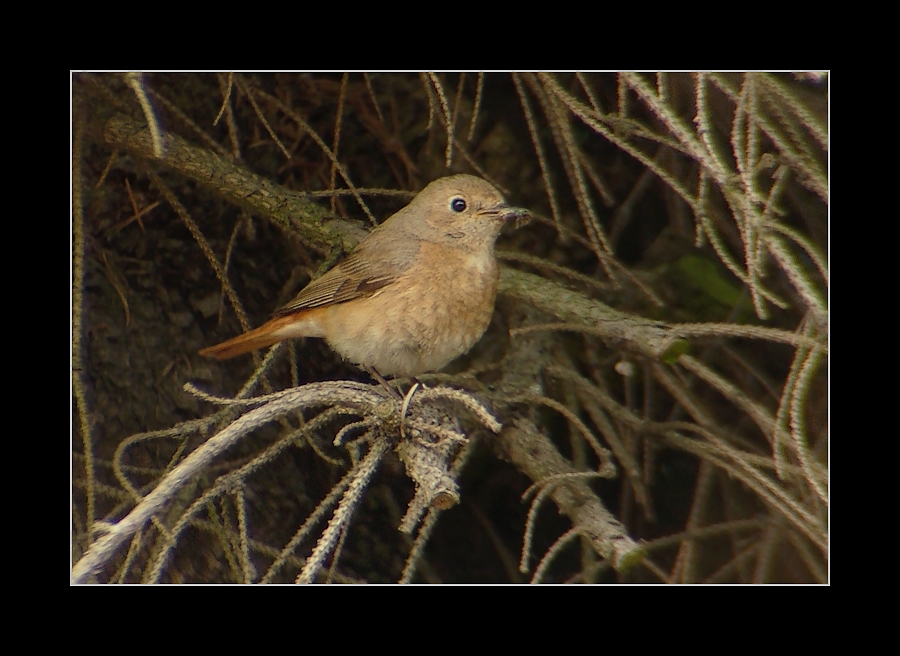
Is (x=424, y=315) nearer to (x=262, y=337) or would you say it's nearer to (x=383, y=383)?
(x=383, y=383)

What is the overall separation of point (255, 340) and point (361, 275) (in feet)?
1.65

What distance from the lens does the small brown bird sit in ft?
11.2

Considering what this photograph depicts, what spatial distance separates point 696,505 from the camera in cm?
393

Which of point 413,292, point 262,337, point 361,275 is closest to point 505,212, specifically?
point 413,292

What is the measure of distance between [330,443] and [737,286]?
6.04 feet

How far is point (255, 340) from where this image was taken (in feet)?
12.0

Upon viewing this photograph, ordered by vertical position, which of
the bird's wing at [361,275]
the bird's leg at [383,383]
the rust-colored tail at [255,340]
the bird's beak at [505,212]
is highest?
the bird's beak at [505,212]

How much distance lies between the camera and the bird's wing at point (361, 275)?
3.51 m

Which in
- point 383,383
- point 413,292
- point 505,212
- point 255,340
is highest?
point 505,212

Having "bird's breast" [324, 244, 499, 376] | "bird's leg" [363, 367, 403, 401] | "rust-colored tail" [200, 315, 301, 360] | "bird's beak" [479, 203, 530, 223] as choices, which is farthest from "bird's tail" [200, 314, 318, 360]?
"bird's beak" [479, 203, 530, 223]

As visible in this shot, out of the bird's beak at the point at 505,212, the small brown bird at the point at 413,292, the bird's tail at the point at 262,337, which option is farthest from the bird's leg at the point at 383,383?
the bird's beak at the point at 505,212

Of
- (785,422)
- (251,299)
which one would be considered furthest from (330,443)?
(785,422)

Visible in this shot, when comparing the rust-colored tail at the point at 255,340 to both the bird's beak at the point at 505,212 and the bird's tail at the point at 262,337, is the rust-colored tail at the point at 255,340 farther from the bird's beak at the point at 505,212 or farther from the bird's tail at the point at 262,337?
the bird's beak at the point at 505,212

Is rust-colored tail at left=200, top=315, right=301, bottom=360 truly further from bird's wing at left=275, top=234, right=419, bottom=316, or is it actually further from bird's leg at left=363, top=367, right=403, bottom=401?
bird's leg at left=363, top=367, right=403, bottom=401
